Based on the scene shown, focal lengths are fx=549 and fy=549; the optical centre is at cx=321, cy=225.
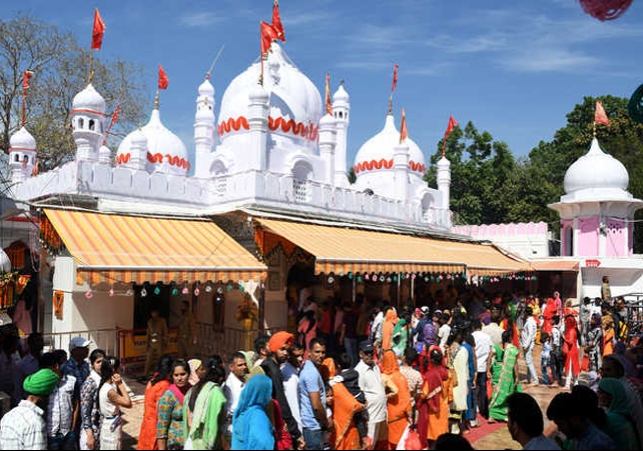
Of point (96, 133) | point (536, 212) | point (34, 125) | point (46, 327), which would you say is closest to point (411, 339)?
point (46, 327)

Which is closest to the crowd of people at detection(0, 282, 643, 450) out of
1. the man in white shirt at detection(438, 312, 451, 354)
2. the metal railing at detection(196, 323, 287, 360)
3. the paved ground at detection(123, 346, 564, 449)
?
the paved ground at detection(123, 346, 564, 449)

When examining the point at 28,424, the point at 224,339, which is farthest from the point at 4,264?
the point at 28,424

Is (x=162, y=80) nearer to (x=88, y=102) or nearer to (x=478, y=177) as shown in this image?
(x=88, y=102)

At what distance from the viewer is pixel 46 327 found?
1214 cm

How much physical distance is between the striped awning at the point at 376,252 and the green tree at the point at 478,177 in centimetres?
2211

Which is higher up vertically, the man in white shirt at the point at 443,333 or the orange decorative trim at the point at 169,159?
the orange decorative trim at the point at 169,159

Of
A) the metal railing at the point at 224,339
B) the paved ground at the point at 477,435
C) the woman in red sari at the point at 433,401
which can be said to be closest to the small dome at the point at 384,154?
the metal railing at the point at 224,339

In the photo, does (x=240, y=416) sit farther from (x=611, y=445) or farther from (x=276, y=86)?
(x=276, y=86)

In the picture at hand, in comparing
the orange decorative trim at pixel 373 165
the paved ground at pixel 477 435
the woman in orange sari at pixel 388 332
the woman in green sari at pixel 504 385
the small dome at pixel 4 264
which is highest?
the orange decorative trim at pixel 373 165

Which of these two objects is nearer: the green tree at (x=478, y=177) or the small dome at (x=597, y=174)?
the small dome at (x=597, y=174)

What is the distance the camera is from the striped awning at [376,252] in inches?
369

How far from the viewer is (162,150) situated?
785 inches

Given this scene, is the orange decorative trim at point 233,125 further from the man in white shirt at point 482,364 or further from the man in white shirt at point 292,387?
the man in white shirt at point 292,387

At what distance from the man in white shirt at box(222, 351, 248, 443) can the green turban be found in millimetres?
1357
